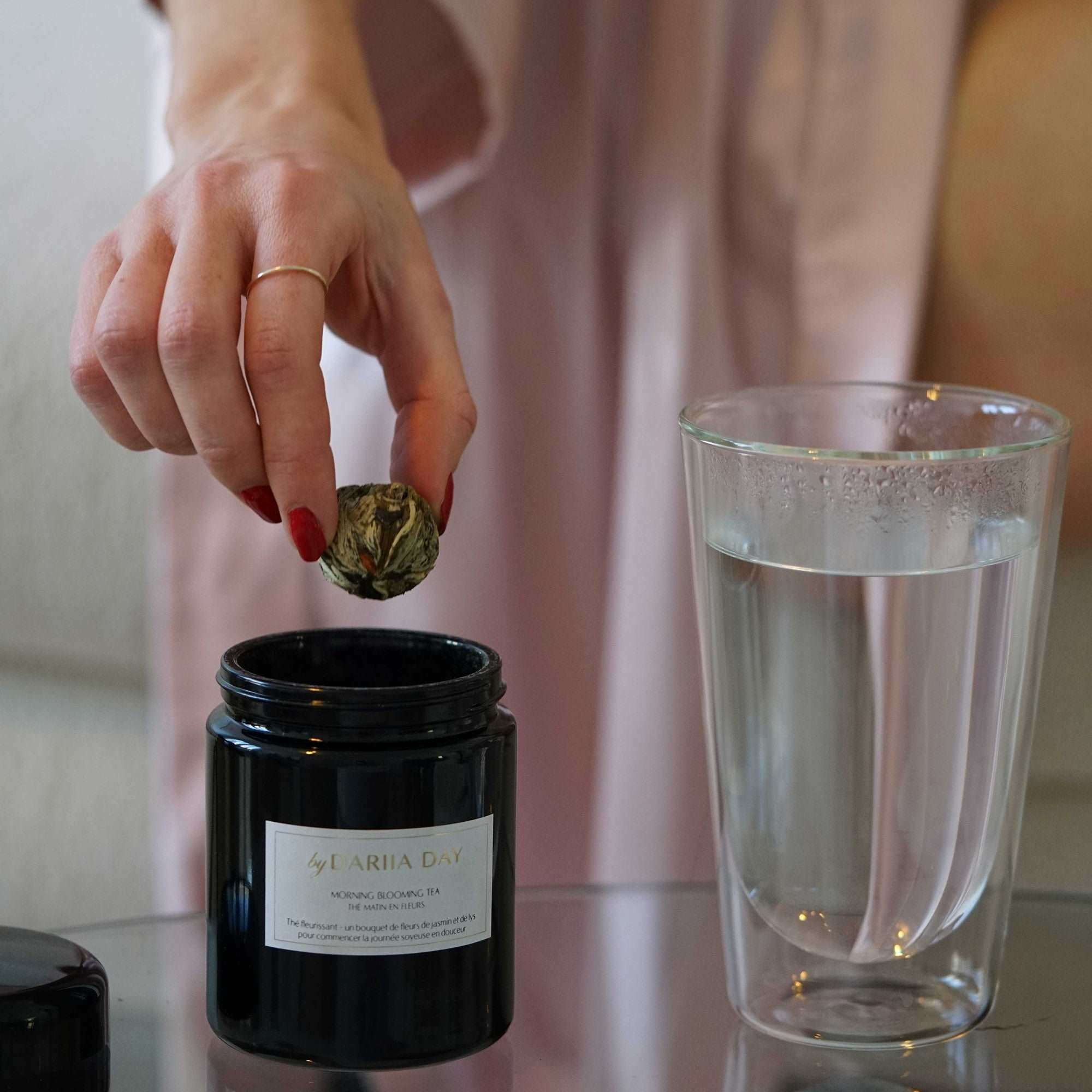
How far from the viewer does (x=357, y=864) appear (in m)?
0.39

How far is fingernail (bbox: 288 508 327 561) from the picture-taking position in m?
0.42

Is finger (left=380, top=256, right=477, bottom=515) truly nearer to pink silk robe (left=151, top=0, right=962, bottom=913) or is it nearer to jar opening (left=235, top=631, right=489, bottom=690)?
jar opening (left=235, top=631, right=489, bottom=690)

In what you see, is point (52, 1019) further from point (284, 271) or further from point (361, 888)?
point (284, 271)

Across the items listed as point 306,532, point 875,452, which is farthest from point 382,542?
point 875,452

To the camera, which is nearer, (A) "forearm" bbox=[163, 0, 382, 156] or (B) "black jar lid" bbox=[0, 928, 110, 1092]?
(B) "black jar lid" bbox=[0, 928, 110, 1092]

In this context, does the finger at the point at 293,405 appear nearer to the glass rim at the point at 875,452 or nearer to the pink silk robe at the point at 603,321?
the glass rim at the point at 875,452

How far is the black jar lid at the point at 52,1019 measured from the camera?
1.27 feet

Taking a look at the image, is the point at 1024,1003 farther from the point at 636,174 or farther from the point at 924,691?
the point at 636,174

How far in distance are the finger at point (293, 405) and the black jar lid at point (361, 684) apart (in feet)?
0.12

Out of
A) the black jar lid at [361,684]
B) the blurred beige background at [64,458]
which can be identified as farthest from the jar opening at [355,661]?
the blurred beige background at [64,458]

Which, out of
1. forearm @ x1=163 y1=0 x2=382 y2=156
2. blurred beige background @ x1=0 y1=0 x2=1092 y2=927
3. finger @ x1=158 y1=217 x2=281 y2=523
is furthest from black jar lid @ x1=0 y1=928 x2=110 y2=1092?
blurred beige background @ x1=0 y1=0 x2=1092 y2=927

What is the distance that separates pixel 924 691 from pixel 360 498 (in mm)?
167

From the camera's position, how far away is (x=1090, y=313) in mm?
716

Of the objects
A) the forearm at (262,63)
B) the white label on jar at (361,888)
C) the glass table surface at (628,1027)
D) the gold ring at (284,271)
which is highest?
the forearm at (262,63)
